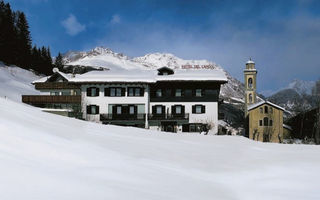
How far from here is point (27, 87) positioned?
55.5 metres

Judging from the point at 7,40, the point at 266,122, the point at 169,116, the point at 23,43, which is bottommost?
the point at 266,122

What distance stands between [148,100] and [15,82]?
39.6m

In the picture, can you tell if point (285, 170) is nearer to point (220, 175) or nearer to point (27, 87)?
point (220, 175)

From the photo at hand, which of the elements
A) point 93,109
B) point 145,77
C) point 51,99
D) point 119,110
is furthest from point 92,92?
point 145,77

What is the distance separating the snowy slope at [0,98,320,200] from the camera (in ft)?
15.3

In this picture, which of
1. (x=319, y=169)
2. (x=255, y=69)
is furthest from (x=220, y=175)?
(x=255, y=69)

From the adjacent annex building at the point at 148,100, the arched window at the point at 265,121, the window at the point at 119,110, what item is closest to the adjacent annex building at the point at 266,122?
the arched window at the point at 265,121

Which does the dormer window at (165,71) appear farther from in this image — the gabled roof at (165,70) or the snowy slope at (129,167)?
the snowy slope at (129,167)

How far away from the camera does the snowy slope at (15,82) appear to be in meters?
46.2

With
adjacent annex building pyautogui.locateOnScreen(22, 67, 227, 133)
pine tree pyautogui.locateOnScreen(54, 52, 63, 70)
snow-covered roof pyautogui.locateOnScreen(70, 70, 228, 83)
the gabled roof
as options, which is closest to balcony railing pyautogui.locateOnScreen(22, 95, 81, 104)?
adjacent annex building pyautogui.locateOnScreen(22, 67, 227, 133)

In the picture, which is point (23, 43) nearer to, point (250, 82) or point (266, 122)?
point (250, 82)

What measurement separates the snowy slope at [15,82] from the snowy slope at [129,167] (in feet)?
130

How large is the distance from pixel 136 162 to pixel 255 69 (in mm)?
51146

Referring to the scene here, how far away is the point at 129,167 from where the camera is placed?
21.5 ft
